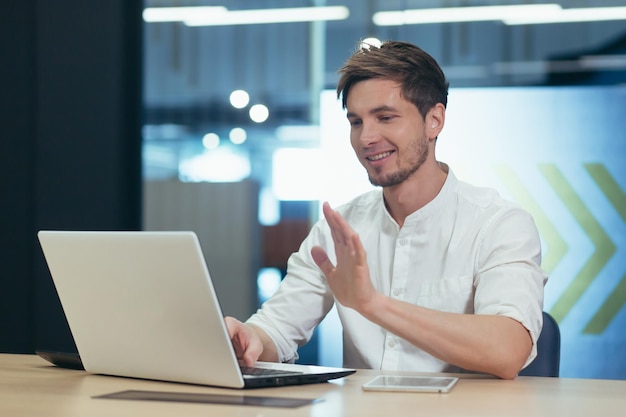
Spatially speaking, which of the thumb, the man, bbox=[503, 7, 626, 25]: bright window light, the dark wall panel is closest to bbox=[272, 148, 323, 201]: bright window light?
the dark wall panel

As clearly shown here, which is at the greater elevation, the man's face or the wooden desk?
the man's face

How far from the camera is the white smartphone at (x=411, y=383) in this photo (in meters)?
1.62

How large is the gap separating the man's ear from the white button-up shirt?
0.15 m

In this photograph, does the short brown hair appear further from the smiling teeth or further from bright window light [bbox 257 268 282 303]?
bright window light [bbox 257 268 282 303]

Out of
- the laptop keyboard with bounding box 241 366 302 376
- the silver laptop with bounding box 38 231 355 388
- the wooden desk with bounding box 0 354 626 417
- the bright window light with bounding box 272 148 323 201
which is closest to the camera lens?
the wooden desk with bounding box 0 354 626 417

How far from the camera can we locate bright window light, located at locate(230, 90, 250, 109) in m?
4.43

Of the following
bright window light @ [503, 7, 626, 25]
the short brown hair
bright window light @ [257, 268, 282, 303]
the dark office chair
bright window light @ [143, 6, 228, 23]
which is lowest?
bright window light @ [257, 268, 282, 303]

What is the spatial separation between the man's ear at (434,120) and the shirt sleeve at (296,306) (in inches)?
15.8

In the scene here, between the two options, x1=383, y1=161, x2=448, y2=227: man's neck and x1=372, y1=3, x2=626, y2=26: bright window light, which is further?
x1=372, y1=3, x2=626, y2=26: bright window light

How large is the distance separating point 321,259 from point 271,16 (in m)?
2.80

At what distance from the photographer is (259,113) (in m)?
4.40

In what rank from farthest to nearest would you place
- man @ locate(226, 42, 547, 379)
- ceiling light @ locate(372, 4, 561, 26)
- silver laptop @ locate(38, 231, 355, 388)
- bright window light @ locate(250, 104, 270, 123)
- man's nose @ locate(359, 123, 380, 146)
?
bright window light @ locate(250, 104, 270, 123) < ceiling light @ locate(372, 4, 561, 26) < man's nose @ locate(359, 123, 380, 146) < man @ locate(226, 42, 547, 379) < silver laptop @ locate(38, 231, 355, 388)

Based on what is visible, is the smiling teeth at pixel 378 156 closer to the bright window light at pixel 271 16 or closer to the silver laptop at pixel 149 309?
the silver laptop at pixel 149 309

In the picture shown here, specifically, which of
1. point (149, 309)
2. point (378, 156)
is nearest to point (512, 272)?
point (378, 156)
